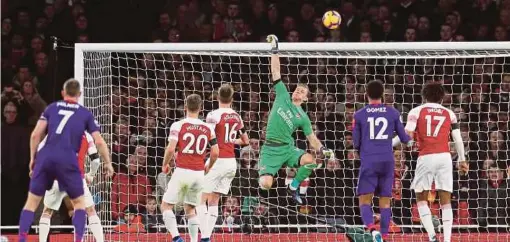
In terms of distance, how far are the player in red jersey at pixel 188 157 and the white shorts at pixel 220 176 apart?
70cm

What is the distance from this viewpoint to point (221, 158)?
14891mm

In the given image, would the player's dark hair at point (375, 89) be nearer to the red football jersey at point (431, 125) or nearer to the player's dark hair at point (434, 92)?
the red football jersey at point (431, 125)

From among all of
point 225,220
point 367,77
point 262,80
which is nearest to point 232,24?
point 262,80

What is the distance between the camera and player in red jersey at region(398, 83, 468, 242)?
14.2 metres

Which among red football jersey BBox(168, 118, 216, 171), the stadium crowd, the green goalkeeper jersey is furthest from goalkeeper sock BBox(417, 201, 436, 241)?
red football jersey BBox(168, 118, 216, 171)

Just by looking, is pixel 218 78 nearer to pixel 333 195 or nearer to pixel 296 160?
pixel 333 195

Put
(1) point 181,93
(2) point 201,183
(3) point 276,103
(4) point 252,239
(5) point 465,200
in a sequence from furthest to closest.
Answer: (1) point 181,93, (5) point 465,200, (4) point 252,239, (3) point 276,103, (2) point 201,183

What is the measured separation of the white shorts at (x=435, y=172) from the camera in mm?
14219

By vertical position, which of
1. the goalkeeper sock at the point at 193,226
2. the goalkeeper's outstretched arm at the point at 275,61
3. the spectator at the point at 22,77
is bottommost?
the goalkeeper sock at the point at 193,226

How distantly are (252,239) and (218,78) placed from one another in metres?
3.43

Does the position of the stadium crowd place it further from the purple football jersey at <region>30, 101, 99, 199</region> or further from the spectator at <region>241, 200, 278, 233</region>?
the purple football jersey at <region>30, 101, 99, 199</region>

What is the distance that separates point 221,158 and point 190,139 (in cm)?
105

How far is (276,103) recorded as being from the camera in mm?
15070

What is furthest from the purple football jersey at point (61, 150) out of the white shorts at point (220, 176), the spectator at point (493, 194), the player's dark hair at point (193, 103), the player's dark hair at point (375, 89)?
the spectator at point (493, 194)
